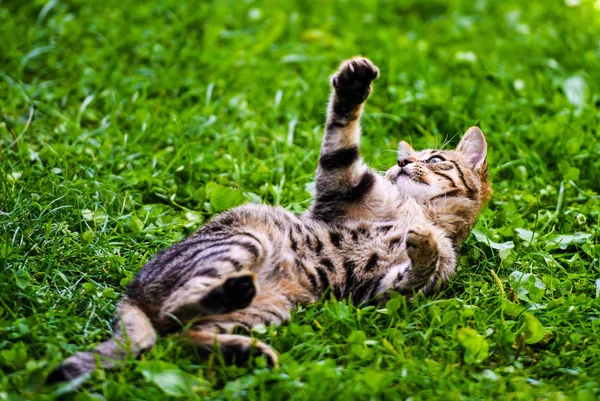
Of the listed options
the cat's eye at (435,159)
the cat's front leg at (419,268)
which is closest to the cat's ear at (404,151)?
the cat's eye at (435,159)

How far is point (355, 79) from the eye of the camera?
Answer: 3.81 metres

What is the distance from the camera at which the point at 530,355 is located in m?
3.29

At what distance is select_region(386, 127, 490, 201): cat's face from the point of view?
4043mm

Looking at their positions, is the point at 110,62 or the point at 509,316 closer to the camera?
the point at 509,316

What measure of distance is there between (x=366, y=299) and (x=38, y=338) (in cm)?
146

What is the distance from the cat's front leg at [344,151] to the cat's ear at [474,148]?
68cm

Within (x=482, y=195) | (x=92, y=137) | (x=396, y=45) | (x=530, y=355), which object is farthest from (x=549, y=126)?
(x=92, y=137)

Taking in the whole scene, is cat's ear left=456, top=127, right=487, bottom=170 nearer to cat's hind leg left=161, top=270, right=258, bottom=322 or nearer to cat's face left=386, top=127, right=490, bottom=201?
cat's face left=386, top=127, right=490, bottom=201

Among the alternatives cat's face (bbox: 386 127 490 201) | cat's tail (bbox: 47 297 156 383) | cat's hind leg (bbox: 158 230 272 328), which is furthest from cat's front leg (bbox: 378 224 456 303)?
cat's tail (bbox: 47 297 156 383)

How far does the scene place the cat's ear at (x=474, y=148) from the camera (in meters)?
4.22

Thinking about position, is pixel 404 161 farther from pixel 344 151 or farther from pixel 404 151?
pixel 344 151

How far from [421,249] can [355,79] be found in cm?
98

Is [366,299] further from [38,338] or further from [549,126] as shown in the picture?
[549,126]

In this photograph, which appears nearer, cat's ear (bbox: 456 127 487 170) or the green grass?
the green grass
